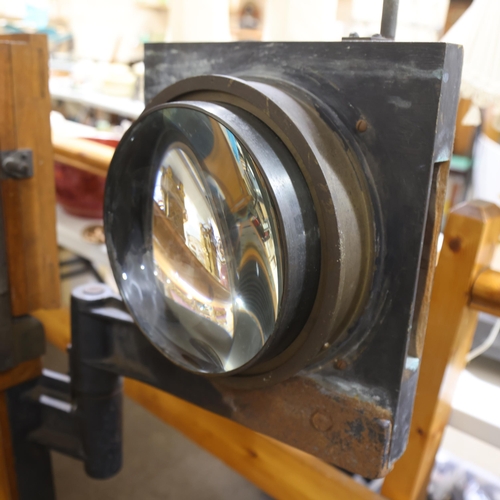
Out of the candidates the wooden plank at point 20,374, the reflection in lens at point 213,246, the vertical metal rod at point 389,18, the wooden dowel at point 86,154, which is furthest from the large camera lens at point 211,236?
the wooden dowel at point 86,154

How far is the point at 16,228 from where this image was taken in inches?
27.7

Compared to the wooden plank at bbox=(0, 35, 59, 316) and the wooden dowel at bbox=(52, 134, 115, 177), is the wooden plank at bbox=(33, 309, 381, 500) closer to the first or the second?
the wooden plank at bbox=(0, 35, 59, 316)

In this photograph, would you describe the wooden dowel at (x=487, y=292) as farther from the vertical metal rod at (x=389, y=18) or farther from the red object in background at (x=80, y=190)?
the red object in background at (x=80, y=190)

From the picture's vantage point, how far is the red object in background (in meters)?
1.38

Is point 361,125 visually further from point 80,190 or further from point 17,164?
point 80,190

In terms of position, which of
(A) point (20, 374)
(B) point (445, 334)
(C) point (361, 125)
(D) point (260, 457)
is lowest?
(D) point (260, 457)

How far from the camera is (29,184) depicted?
0.71m

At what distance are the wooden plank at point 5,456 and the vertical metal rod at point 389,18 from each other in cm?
69

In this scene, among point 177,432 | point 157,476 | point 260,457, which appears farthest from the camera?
point 177,432

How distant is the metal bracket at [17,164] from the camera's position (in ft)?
2.19

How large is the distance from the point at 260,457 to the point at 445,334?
36 cm

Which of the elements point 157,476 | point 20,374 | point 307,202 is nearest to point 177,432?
point 157,476

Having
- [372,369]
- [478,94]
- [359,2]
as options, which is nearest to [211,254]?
[372,369]

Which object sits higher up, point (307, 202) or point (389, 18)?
point (389, 18)
